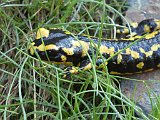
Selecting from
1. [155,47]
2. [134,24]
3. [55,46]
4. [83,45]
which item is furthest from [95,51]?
[134,24]

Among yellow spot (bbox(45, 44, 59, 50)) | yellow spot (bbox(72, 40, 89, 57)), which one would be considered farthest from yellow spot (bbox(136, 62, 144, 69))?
yellow spot (bbox(45, 44, 59, 50))

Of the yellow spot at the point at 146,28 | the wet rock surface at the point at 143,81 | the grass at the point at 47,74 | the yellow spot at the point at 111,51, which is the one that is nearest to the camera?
the grass at the point at 47,74

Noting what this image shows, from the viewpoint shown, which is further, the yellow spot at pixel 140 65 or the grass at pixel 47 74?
the yellow spot at pixel 140 65

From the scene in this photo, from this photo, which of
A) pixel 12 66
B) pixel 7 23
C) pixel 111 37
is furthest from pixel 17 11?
pixel 111 37

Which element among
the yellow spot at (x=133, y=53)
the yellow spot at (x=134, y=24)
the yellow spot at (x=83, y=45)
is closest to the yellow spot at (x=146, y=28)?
the yellow spot at (x=134, y=24)

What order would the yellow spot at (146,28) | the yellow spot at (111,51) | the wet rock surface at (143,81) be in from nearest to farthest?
the wet rock surface at (143,81) → the yellow spot at (111,51) → the yellow spot at (146,28)

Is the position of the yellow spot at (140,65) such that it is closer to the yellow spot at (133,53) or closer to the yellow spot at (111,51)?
the yellow spot at (133,53)

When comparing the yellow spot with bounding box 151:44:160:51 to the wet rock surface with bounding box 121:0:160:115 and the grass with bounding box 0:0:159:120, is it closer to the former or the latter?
the wet rock surface with bounding box 121:0:160:115
